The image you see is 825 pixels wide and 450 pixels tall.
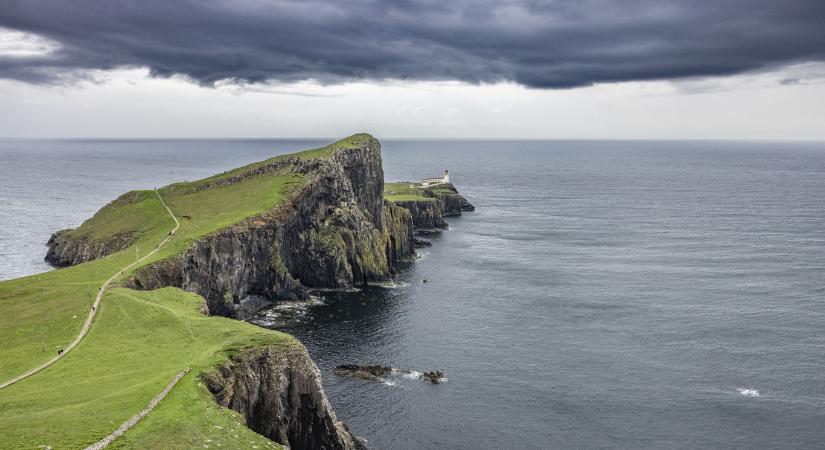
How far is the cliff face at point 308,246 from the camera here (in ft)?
370

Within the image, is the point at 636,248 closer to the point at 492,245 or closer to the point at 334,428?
the point at 492,245

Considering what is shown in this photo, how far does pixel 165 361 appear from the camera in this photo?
210 feet

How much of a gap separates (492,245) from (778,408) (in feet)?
376

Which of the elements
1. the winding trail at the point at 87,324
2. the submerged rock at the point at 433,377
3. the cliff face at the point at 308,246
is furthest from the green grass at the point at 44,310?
the submerged rock at the point at 433,377

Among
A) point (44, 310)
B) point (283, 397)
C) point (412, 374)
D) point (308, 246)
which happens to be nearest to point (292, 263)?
point (308, 246)

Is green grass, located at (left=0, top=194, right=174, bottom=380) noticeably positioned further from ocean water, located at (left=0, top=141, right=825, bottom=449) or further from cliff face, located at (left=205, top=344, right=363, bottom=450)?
ocean water, located at (left=0, top=141, right=825, bottom=449)

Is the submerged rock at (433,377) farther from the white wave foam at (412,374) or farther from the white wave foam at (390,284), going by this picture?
the white wave foam at (390,284)

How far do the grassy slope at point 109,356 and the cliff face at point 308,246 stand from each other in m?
5.09

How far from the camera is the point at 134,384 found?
57.7m

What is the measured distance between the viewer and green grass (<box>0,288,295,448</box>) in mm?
47312

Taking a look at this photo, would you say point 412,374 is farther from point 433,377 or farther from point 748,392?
point 748,392

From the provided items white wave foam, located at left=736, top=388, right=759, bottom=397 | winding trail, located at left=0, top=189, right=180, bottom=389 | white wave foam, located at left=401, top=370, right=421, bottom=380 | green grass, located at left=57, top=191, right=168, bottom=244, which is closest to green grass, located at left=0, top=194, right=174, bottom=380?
winding trail, located at left=0, top=189, right=180, bottom=389

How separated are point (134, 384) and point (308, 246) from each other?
84.9m

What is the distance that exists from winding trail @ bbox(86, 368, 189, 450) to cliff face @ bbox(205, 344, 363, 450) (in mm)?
4209
